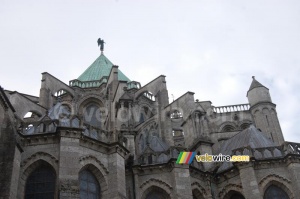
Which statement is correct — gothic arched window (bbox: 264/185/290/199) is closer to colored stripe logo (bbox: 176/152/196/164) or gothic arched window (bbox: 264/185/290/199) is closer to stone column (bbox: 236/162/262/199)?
stone column (bbox: 236/162/262/199)

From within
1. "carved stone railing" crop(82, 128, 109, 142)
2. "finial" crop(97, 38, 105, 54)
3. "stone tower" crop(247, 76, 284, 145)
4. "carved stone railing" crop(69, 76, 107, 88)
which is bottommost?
"carved stone railing" crop(82, 128, 109, 142)

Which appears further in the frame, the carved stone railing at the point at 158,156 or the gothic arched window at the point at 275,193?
the carved stone railing at the point at 158,156

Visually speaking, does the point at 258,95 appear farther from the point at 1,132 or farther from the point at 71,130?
the point at 1,132

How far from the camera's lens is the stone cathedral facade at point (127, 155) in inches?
613

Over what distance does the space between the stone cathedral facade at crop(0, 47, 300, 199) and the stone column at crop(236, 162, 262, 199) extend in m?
0.04

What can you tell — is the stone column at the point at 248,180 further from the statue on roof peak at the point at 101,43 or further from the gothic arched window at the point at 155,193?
the statue on roof peak at the point at 101,43

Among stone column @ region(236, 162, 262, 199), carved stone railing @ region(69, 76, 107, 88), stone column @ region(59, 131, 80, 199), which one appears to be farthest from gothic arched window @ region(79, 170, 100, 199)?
carved stone railing @ region(69, 76, 107, 88)

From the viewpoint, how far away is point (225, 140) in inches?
961

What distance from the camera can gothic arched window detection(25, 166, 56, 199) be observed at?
1577 centimetres

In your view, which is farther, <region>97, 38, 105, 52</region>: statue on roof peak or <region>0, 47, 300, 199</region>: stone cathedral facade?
<region>97, 38, 105, 52</region>: statue on roof peak

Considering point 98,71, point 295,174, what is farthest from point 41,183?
point 98,71

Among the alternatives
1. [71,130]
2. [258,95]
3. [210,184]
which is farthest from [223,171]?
[258,95]

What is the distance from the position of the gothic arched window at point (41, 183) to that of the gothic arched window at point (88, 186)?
3.88 ft

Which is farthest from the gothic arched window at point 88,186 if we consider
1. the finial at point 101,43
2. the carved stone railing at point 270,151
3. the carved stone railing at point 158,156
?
the finial at point 101,43
